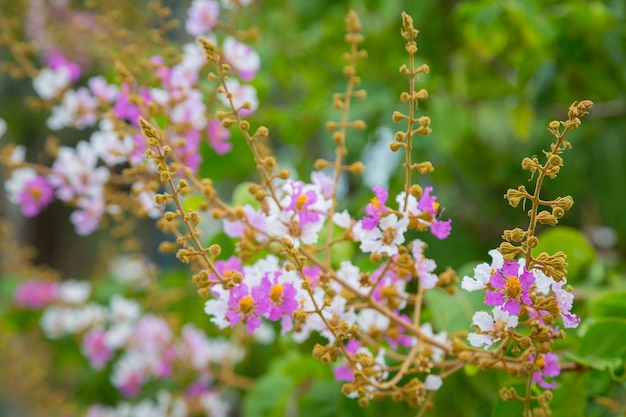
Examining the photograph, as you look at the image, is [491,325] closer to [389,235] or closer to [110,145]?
[389,235]

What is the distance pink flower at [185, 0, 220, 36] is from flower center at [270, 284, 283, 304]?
406 mm

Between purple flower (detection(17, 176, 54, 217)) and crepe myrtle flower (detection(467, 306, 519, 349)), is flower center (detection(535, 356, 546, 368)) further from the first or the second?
purple flower (detection(17, 176, 54, 217))

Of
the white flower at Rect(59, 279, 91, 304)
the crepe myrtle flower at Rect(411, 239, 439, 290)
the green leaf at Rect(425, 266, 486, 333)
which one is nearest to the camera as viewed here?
the crepe myrtle flower at Rect(411, 239, 439, 290)

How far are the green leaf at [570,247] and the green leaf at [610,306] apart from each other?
123mm

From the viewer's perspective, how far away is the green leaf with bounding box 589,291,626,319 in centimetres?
58

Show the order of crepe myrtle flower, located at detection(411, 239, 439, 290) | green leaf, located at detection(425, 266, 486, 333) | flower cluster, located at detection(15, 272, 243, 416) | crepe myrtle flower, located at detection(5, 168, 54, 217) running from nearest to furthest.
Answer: crepe myrtle flower, located at detection(411, 239, 439, 290), green leaf, located at detection(425, 266, 486, 333), crepe myrtle flower, located at detection(5, 168, 54, 217), flower cluster, located at detection(15, 272, 243, 416)

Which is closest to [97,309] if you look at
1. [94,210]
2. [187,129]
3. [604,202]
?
[94,210]

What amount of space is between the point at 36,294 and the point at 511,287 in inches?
43.9

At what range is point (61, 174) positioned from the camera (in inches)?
27.3

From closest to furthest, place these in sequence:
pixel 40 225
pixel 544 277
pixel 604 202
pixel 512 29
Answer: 1. pixel 544 277
2. pixel 512 29
3. pixel 604 202
4. pixel 40 225

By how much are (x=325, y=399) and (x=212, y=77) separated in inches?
14.9

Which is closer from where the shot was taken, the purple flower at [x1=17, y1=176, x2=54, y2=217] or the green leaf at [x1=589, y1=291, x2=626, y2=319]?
the green leaf at [x1=589, y1=291, x2=626, y2=319]

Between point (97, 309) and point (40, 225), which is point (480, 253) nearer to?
point (97, 309)

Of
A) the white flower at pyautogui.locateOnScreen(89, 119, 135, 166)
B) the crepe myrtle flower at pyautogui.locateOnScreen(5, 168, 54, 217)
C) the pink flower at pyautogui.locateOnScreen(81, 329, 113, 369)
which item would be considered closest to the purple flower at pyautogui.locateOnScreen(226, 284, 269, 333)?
the white flower at pyautogui.locateOnScreen(89, 119, 135, 166)
